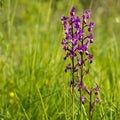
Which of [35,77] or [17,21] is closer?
[35,77]

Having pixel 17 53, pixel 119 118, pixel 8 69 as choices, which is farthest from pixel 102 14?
pixel 119 118

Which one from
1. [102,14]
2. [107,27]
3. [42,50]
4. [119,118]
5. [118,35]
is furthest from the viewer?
[102,14]

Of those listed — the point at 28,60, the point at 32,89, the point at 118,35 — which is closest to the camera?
the point at 32,89

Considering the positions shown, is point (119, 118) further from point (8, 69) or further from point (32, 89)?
point (8, 69)

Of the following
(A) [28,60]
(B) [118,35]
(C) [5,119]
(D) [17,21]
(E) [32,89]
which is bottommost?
(C) [5,119]

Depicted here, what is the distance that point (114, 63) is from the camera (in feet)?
12.9

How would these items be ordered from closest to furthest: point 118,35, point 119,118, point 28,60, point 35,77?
point 119,118
point 35,77
point 28,60
point 118,35

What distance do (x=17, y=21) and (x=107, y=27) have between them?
149 cm

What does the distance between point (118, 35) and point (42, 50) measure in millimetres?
2383

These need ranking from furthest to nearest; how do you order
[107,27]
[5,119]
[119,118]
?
[107,27] → [5,119] → [119,118]

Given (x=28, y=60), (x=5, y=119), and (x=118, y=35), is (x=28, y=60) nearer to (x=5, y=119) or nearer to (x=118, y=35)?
(x=5, y=119)

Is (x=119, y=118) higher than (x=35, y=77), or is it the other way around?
(x=35, y=77)

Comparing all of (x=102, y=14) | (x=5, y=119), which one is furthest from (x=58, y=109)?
(x=102, y=14)

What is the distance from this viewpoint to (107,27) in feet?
21.9
